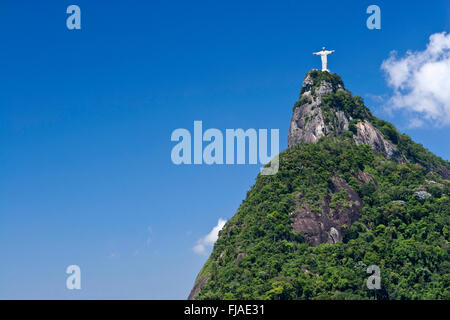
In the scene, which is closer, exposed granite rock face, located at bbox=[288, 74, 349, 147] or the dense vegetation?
the dense vegetation

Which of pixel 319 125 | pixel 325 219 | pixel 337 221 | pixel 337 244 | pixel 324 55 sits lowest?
pixel 337 244

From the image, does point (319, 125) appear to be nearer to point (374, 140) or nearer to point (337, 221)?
point (374, 140)

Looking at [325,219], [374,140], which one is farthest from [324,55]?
[325,219]

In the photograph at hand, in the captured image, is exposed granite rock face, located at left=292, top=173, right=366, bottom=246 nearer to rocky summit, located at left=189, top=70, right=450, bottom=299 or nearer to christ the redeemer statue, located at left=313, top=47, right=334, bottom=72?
rocky summit, located at left=189, top=70, right=450, bottom=299

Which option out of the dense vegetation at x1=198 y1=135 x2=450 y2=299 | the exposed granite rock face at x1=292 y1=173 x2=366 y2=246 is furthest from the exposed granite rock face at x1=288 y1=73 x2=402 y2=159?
the exposed granite rock face at x1=292 y1=173 x2=366 y2=246

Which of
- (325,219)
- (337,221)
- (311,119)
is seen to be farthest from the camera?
(311,119)

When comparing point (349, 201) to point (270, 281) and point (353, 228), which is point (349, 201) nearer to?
point (353, 228)
